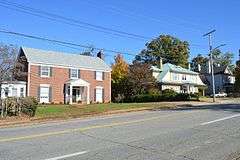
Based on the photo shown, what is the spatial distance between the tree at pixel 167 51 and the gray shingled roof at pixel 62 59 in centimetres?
4282

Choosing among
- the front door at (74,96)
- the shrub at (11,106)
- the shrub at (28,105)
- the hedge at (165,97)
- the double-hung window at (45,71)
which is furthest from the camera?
the front door at (74,96)

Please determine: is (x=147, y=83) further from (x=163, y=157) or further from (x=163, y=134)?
(x=163, y=157)

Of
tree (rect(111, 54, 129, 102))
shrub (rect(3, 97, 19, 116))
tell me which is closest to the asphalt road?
shrub (rect(3, 97, 19, 116))

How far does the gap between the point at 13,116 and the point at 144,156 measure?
15.2 metres

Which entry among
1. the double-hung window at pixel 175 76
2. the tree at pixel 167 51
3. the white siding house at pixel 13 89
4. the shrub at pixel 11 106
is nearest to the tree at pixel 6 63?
the white siding house at pixel 13 89

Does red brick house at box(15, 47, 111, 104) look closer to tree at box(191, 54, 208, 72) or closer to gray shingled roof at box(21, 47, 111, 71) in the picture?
gray shingled roof at box(21, 47, 111, 71)

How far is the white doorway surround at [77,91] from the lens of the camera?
5238 centimetres

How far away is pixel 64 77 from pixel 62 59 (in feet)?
9.75

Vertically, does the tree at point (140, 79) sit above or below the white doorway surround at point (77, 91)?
above

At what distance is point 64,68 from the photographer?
5284cm

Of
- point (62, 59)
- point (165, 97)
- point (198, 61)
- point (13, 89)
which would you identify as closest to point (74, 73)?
point (62, 59)

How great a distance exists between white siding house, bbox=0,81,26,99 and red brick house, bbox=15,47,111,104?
75 cm

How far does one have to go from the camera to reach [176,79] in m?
77.6

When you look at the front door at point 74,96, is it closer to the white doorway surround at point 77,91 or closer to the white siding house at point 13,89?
the white doorway surround at point 77,91
